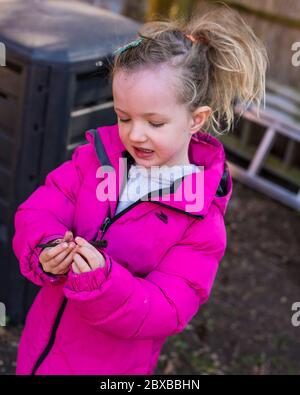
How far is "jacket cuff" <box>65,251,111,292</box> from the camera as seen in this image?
61.1 inches

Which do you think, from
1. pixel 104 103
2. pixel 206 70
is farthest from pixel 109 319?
pixel 104 103

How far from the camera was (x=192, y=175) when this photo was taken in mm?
1790

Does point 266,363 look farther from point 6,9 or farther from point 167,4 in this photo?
point 167,4

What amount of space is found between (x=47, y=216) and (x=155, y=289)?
1.30 feet

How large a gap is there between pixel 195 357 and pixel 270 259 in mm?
1199

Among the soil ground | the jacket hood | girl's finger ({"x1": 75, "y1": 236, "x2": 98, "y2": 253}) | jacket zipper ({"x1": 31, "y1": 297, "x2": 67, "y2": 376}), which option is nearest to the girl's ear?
the jacket hood

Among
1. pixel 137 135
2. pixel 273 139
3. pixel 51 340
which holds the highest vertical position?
pixel 137 135

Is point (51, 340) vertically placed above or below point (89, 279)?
below

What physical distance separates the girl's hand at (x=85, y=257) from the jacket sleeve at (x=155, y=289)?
0.02 metres

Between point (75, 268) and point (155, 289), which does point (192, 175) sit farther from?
point (75, 268)

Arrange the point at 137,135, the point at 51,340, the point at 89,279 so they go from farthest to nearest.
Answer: the point at 51,340 < the point at 137,135 < the point at 89,279

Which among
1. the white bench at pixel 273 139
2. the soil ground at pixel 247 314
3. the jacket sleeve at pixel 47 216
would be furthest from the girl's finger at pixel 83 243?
the white bench at pixel 273 139

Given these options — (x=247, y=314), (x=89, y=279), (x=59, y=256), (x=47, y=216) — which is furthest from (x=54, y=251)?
(x=247, y=314)

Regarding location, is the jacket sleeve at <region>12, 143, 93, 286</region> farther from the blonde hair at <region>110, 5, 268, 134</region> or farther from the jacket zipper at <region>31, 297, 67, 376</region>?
the blonde hair at <region>110, 5, 268, 134</region>
